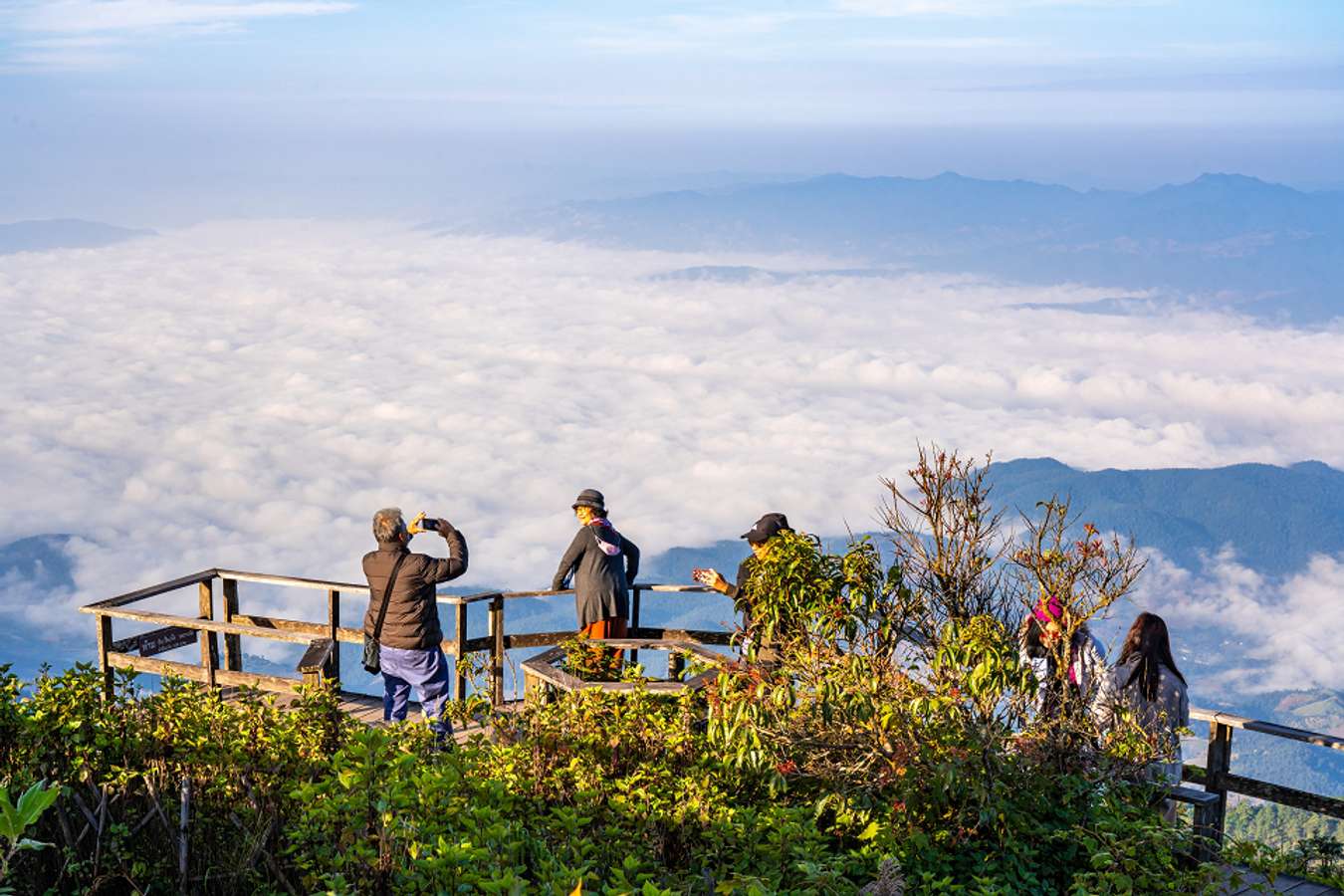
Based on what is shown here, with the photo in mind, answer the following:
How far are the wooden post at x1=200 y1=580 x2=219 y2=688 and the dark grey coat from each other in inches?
100

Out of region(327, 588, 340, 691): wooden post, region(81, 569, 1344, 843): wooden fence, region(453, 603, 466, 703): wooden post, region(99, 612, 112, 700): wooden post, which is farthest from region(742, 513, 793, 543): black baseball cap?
region(99, 612, 112, 700): wooden post

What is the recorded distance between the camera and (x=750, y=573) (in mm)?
7160

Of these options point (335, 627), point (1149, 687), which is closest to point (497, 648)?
point (335, 627)

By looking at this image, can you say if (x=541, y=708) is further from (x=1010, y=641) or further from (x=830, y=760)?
(x=1010, y=641)

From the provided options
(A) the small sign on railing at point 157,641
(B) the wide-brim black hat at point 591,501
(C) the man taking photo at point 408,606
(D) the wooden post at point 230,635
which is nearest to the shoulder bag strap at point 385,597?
(C) the man taking photo at point 408,606

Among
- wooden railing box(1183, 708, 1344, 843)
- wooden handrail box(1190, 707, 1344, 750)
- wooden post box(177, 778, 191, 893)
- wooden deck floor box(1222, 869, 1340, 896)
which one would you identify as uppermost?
wooden post box(177, 778, 191, 893)

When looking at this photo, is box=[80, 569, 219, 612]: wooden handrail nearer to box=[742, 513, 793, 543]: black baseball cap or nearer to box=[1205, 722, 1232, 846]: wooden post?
box=[742, 513, 793, 543]: black baseball cap

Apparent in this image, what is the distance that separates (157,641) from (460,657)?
316 cm

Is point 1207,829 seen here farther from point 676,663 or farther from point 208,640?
point 208,640

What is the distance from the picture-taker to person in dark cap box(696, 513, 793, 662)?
6988mm

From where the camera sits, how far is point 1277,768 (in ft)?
614

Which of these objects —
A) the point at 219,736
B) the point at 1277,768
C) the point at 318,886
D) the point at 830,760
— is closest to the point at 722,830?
the point at 830,760

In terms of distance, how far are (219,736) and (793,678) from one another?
2671mm

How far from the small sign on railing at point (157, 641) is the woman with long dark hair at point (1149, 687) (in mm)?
6480
